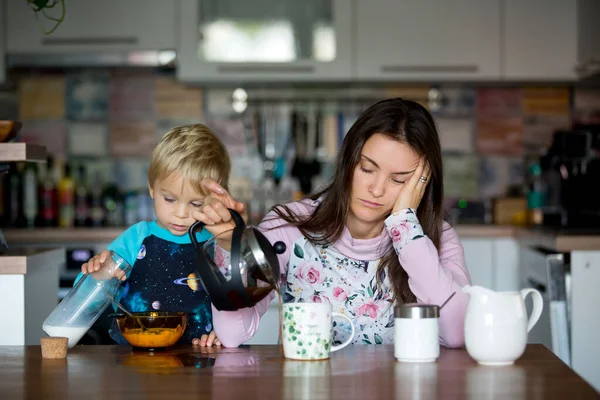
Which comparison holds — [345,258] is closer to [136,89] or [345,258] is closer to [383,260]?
[383,260]

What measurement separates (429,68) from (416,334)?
2.69m

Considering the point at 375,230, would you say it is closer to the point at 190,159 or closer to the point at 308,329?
the point at 190,159

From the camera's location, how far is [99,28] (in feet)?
12.8

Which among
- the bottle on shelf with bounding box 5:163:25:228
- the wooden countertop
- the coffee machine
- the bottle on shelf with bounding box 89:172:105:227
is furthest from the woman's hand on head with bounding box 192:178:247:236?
Result: the bottle on shelf with bounding box 5:163:25:228

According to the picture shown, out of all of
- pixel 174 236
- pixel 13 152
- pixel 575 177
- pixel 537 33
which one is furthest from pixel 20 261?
pixel 537 33

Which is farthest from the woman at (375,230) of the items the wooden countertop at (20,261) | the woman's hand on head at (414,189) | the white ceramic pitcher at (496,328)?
the wooden countertop at (20,261)

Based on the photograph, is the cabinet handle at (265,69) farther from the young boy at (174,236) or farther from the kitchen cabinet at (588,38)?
the young boy at (174,236)

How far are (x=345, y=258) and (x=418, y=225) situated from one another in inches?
8.9

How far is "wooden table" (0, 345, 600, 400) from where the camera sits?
1.18 meters

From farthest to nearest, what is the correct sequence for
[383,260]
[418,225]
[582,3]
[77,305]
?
[582,3]
[383,260]
[418,225]
[77,305]

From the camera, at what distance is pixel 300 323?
56.2 inches

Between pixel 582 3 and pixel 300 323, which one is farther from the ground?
pixel 582 3

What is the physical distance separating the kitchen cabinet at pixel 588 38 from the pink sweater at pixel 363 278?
2142 mm

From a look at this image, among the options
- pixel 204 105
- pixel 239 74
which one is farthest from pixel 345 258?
pixel 204 105
